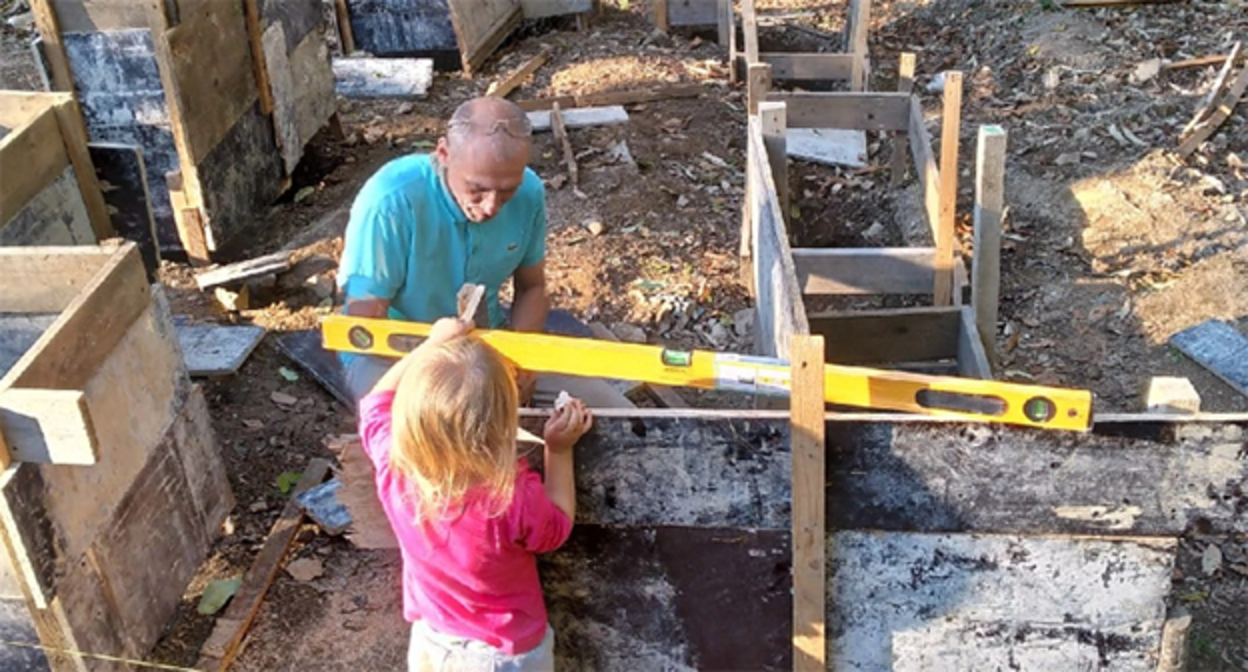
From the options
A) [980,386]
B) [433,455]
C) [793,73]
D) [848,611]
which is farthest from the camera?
[793,73]

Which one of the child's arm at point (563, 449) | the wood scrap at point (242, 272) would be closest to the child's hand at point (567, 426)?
the child's arm at point (563, 449)

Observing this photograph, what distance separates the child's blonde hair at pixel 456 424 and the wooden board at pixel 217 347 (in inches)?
164

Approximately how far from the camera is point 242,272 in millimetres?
7848

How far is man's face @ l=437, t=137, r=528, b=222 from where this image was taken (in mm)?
4422

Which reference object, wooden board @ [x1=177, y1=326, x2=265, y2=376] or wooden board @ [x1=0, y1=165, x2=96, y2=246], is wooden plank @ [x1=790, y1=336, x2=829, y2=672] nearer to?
wooden board @ [x1=0, y1=165, x2=96, y2=246]

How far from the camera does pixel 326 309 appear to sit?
7781 mm

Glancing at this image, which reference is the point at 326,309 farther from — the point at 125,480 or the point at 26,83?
the point at 26,83

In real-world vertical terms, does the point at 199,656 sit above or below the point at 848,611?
below

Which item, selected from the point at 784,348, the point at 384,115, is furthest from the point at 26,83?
the point at 784,348

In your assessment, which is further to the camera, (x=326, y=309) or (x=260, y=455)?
(x=326, y=309)

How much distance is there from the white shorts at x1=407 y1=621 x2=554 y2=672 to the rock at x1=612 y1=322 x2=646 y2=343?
12.7 ft

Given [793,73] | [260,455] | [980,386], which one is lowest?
[260,455]

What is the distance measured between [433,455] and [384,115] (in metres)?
8.58

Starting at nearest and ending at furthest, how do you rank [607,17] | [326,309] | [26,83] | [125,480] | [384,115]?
[125,480], [326,309], [384,115], [26,83], [607,17]
